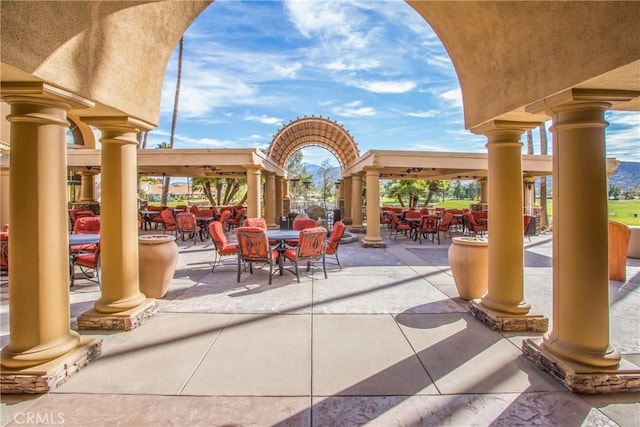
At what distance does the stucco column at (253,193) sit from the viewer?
38.5 ft

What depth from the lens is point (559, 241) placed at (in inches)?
128

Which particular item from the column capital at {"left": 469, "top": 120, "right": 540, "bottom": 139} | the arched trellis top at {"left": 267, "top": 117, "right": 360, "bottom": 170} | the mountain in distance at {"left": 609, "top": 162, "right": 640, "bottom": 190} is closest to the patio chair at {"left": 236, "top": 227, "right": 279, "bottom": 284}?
the column capital at {"left": 469, "top": 120, "right": 540, "bottom": 139}

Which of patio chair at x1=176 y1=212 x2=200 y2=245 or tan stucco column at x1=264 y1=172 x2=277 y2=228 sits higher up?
tan stucco column at x1=264 y1=172 x2=277 y2=228

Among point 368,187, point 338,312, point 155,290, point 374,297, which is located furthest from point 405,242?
point 155,290

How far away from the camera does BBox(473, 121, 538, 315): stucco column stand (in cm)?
430

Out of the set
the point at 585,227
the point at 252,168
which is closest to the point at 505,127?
the point at 585,227

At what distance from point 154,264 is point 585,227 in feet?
18.5

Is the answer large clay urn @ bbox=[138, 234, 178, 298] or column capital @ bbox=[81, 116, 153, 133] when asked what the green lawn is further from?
column capital @ bbox=[81, 116, 153, 133]

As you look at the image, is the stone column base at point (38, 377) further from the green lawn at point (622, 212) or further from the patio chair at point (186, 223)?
the green lawn at point (622, 212)

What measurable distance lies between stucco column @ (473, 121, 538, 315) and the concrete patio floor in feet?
1.71

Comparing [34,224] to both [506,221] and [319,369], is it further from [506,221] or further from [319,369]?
[506,221]

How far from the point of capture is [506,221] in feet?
14.3

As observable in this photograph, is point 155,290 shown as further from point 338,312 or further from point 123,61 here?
point 123,61

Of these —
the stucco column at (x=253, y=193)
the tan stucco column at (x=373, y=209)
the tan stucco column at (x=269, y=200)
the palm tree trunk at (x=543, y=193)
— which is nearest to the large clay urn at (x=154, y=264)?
the stucco column at (x=253, y=193)
